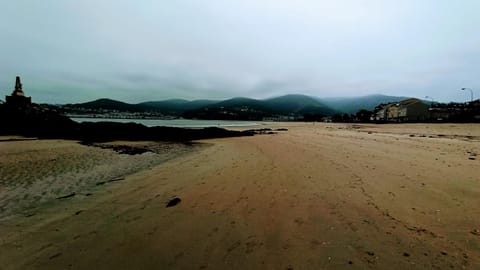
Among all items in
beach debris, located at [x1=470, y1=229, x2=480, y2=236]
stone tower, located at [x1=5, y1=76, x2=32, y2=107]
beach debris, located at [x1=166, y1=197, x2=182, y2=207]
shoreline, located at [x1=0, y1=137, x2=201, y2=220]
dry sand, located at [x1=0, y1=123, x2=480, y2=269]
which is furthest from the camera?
stone tower, located at [x1=5, y1=76, x2=32, y2=107]

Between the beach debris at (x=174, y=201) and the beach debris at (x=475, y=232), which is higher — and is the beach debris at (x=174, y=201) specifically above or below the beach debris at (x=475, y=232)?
below

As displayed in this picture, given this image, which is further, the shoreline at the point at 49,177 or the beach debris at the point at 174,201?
the shoreline at the point at 49,177

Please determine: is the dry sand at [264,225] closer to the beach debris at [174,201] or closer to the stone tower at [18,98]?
the beach debris at [174,201]

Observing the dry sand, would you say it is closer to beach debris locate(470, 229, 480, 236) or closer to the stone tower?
beach debris locate(470, 229, 480, 236)

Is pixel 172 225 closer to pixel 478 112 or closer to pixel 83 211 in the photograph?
pixel 83 211

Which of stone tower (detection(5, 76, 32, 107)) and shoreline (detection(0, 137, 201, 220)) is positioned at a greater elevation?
stone tower (detection(5, 76, 32, 107))

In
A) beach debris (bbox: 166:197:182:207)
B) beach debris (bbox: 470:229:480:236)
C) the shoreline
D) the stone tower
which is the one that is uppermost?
the stone tower

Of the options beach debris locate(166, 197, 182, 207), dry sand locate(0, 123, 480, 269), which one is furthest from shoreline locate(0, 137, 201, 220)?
beach debris locate(166, 197, 182, 207)

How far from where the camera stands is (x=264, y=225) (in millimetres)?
4574

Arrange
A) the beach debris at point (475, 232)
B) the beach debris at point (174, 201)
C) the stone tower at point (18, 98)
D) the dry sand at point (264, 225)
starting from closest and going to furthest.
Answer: the dry sand at point (264, 225), the beach debris at point (475, 232), the beach debris at point (174, 201), the stone tower at point (18, 98)

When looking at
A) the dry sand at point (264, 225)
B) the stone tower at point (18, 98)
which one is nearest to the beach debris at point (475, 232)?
the dry sand at point (264, 225)

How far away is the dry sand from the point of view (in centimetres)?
350

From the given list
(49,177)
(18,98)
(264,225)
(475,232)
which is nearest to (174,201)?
(264,225)

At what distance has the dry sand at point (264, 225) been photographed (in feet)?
11.5
